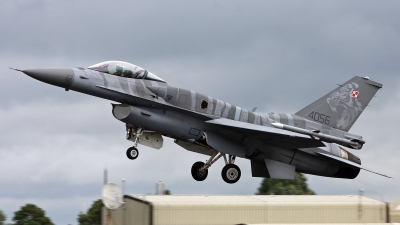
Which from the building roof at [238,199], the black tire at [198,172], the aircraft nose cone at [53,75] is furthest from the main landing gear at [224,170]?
the aircraft nose cone at [53,75]

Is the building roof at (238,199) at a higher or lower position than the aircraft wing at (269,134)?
lower

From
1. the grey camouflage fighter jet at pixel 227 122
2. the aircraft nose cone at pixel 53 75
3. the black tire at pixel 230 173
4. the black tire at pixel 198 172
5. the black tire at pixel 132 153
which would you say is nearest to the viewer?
the aircraft nose cone at pixel 53 75

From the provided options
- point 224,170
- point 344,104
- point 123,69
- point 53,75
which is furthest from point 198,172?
point 53,75

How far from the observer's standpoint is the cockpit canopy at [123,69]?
2584 cm

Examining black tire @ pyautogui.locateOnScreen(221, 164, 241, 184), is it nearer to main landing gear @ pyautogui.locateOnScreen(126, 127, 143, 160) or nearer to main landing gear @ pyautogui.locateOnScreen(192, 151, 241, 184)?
main landing gear @ pyautogui.locateOnScreen(192, 151, 241, 184)

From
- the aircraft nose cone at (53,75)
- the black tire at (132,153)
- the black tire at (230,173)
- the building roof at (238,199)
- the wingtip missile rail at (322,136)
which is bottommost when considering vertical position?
the building roof at (238,199)

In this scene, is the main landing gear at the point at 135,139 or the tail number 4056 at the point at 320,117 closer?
the main landing gear at the point at 135,139

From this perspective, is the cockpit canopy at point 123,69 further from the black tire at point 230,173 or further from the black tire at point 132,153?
the black tire at point 230,173

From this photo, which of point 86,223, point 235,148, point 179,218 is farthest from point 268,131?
point 86,223

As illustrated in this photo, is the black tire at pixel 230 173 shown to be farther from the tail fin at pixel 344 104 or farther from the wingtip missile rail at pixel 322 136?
the tail fin at pixel 344 104

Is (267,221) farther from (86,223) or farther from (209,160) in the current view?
(86,223)

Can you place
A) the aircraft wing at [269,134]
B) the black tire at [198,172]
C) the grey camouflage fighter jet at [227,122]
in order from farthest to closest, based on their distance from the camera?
the black tire at [198,172] → the aircraft wing at [269,134] → the grey camouflage fighter jet at [227,122]

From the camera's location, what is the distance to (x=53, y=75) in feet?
81.6

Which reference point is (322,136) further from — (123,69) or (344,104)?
(123,69)
